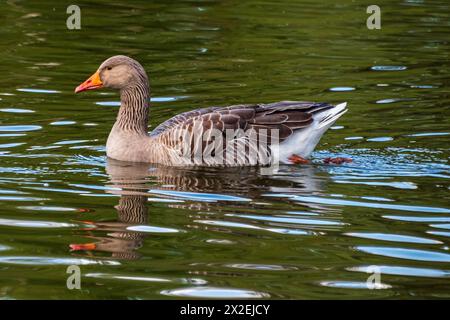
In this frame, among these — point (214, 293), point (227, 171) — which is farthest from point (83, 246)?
point (227, 171)

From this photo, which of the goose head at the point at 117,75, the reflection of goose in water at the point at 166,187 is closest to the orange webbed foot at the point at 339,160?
the reflection of goose in water at the point at 166,187

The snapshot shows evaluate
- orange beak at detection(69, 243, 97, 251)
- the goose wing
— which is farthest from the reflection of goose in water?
the goose wing

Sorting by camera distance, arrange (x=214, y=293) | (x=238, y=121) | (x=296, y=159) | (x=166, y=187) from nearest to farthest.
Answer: (x=214, y=293) → (x=166, y=187) → (x=238, y=121) → (x=296, y=159)

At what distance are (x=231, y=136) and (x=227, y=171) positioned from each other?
493 millimetres

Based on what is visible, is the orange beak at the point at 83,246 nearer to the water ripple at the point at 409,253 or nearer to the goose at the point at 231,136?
the water ripple at the point at 409,253

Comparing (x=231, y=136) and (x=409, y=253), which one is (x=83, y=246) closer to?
(x=409, y=253)

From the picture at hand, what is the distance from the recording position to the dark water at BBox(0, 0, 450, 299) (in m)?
9.62

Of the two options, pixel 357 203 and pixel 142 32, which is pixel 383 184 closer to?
pixel 357 203

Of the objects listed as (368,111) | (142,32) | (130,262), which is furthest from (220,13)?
(130,262)

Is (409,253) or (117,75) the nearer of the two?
(409,253)

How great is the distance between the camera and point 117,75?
15211 mm

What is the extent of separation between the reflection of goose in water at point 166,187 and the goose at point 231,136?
0.18m

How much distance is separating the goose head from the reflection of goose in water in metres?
1.15

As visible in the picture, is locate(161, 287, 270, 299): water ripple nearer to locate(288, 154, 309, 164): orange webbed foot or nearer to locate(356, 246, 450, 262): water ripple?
locate(356, 246, 450, 262): water ripple
